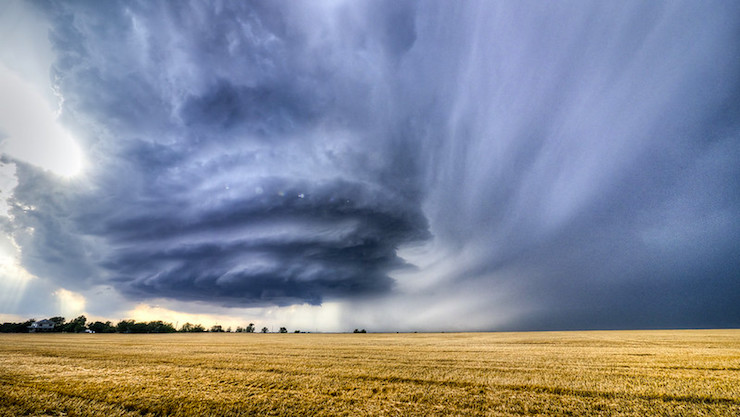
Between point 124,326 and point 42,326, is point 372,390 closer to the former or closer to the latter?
point 124,326

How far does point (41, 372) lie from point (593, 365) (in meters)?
34.3

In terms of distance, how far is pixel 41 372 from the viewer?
16.8 meters

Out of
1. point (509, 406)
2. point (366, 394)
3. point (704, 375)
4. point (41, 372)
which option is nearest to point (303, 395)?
point (366, 394)

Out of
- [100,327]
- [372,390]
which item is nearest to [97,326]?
[100,327]

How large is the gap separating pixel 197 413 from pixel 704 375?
80.8 ft

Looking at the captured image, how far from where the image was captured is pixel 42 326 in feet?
465

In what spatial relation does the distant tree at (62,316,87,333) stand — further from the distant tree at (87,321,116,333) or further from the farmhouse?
the farmhouse

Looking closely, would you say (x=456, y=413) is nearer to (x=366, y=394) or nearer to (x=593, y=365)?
(x=366, y=394)

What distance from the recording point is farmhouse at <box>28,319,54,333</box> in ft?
A: 435

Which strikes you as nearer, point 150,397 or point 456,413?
point 456,413

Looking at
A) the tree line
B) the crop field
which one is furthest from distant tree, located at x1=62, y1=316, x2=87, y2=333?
the crop field

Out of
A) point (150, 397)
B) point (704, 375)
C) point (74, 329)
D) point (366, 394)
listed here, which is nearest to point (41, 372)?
point (150, 397)

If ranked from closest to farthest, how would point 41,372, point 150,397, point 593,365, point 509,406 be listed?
1. point 509,406
2. point 150,397
3. point 41,372
4. point 593,365

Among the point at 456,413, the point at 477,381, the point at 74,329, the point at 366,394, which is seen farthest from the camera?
the point at 74,329
